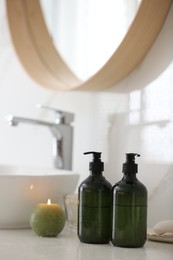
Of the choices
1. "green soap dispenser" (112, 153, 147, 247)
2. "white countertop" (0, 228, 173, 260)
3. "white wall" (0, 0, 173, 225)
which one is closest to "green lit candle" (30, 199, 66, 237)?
"white countertop" (0, 228, 173, 260)

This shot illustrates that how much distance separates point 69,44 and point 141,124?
37 cm

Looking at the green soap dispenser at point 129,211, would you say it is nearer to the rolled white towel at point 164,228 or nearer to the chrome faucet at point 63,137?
the rolled white towel at point 164,228

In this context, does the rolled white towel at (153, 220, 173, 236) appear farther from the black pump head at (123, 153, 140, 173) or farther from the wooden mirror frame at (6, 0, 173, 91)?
the wooden mirror frame at (6, 0, 173, 91)

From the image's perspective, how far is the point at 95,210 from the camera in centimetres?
119

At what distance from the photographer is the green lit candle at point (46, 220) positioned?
126 cm

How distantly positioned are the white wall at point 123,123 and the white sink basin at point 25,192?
0.18 m

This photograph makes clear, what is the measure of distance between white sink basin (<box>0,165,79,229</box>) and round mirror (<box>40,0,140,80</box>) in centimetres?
35

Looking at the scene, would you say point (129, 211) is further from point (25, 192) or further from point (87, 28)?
point (87, 28)

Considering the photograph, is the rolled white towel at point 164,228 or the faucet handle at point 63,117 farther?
the faucet handle at point 63,117

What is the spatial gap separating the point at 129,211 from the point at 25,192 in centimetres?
27

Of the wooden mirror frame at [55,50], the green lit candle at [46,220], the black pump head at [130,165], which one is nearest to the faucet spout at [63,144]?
the wooden mirror frame at [55,50]

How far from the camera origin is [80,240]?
121 cm

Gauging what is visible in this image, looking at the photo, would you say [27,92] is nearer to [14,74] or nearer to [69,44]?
[14,74]

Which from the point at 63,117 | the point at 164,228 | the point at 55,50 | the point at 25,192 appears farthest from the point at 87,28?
the point at 164,228
